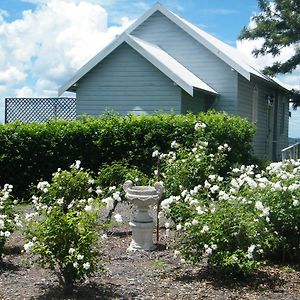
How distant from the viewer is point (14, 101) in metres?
21.4

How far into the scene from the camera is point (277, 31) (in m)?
25.6

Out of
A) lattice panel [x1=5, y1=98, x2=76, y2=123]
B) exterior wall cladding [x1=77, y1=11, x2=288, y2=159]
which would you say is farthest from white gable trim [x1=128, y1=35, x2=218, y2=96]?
lattice panel [x1=5, y1=98, x2=76, y2=123]

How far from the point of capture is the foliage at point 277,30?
82.4 feet

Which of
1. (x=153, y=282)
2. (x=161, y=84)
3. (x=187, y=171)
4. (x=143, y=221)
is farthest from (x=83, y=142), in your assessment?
(x=153, y=282)

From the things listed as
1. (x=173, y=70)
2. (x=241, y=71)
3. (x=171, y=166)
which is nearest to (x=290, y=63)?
(x=241, y=71)

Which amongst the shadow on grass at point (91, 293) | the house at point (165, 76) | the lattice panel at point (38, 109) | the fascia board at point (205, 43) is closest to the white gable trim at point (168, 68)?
the house at point (165, 76)

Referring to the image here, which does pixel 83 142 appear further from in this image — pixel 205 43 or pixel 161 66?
pixel 205 43

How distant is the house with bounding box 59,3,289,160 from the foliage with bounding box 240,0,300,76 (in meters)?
2.76

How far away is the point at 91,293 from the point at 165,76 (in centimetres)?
1232

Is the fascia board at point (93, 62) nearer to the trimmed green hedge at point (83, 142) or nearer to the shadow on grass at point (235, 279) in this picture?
the trimmed green hedge at point (83, 142)

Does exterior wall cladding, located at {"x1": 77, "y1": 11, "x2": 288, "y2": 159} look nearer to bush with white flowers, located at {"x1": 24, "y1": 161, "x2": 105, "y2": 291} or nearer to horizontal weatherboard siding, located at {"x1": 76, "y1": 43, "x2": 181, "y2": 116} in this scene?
horizontal weatherboard siding, located at {"x1": 76, "y1": 43, "x2": 181, "y2": 116}

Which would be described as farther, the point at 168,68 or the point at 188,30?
the point at 188,30

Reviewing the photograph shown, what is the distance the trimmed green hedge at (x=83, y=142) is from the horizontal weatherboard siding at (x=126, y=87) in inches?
140

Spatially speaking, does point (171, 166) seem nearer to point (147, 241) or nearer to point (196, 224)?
point (147, 241)
